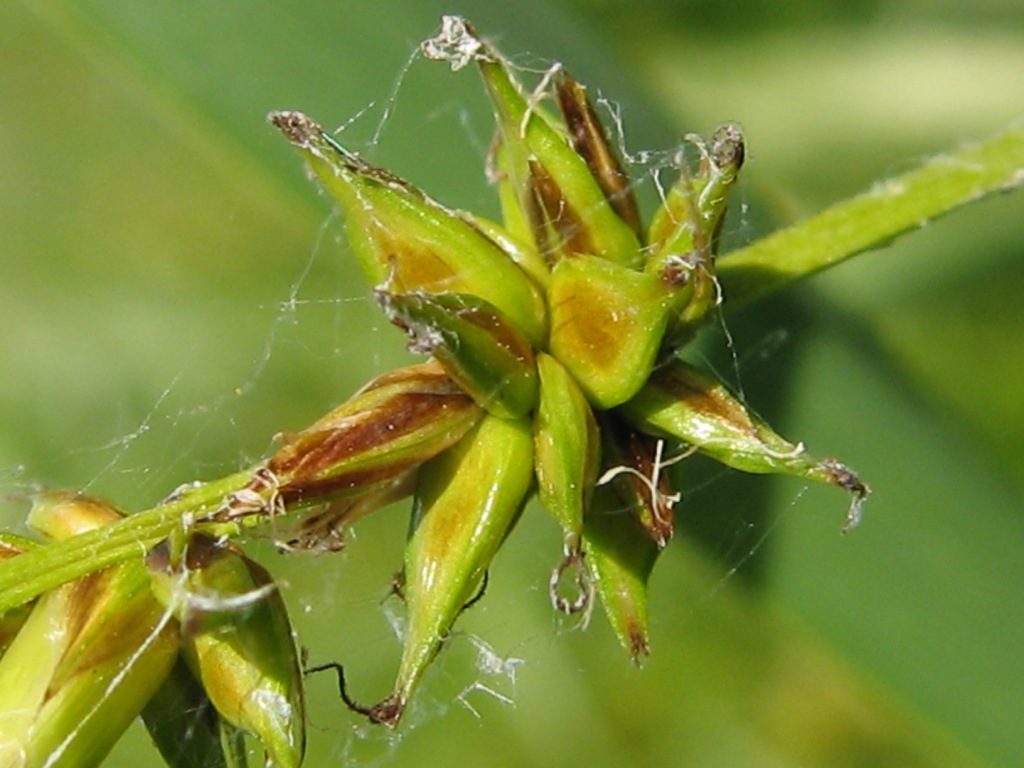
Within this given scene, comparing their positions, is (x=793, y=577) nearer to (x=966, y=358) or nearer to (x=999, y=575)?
(x=999, y=575)

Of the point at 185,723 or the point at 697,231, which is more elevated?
the point at 697,231

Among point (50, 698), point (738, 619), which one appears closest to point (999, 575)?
point (50, 698)

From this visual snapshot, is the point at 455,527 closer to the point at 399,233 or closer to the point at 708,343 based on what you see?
the point at 399,233

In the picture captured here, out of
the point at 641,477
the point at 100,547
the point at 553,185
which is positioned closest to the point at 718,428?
the point at 641,477

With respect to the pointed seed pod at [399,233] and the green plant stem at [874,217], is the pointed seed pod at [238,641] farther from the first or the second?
the green plant stem at [874,217]

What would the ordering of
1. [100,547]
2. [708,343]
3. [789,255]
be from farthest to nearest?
[708,343]
[789,255]
[100,547]

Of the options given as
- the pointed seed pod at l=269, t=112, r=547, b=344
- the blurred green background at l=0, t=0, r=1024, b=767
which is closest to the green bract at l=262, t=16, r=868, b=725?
the pointed seed pod at l=269, t=112, r=547, b=344
